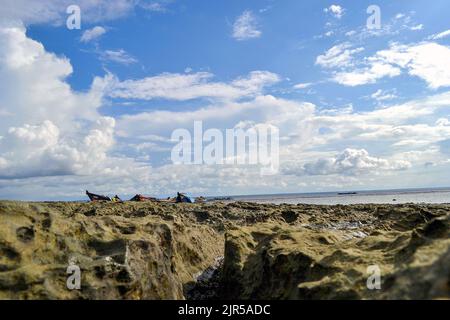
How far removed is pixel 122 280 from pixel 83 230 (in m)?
2.14

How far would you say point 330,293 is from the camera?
6719 mm

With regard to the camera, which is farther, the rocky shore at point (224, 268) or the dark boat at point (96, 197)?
the dark boat at point (96, 197)

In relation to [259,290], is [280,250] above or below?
above

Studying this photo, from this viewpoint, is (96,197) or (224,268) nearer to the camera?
(224,268)

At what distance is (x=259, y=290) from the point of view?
963cm

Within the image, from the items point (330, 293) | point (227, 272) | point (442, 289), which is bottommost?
point (227, 272)

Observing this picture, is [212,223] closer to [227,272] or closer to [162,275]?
[227,272]

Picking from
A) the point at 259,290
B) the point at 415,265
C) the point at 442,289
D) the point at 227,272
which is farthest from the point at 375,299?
the point at 227,272

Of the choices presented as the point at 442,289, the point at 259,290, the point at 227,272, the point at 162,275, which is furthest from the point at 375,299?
the point at 227,272

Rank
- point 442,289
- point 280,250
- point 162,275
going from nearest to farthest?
point 442,289
point 162,275
point 280,250

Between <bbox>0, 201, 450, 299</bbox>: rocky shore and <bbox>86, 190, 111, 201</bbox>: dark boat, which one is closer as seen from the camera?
<bbox>0, 201, 450, 299</bbox>: rocky shore
